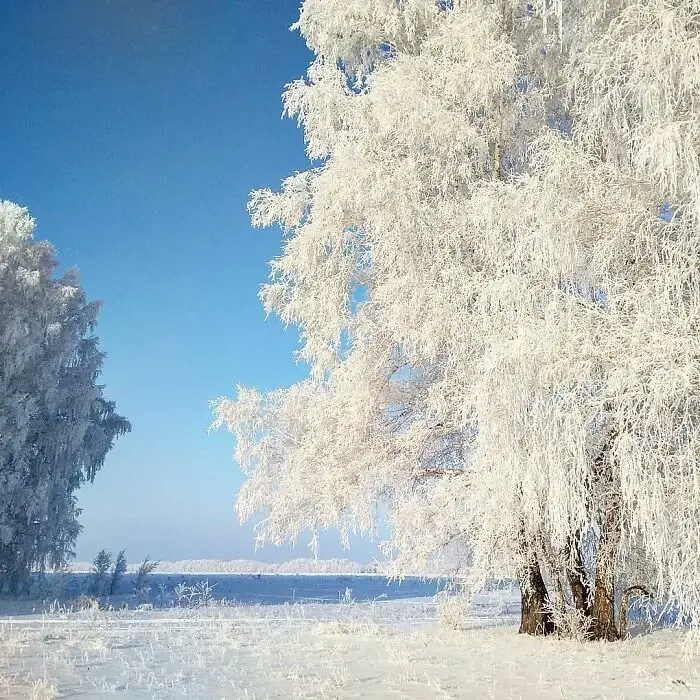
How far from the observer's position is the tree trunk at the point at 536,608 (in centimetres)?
958

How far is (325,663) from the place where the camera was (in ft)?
23.2

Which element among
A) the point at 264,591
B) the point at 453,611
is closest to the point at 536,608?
the point at 453,611

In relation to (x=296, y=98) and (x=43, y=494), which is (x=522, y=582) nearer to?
(x=296, y=98)

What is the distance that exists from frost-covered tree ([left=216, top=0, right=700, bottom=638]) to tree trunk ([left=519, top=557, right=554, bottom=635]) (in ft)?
0.18

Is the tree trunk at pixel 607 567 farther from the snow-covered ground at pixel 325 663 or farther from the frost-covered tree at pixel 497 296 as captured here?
the snow-covered ground at pixel 325 663

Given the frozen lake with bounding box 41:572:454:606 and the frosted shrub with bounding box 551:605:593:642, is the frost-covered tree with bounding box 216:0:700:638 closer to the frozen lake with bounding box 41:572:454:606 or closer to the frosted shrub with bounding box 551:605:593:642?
the frosted shrub with bounding box 551:605:593:642

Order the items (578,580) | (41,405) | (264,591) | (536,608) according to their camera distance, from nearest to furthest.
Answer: (578,580)
(536,608)
(41,405)
(264,591)

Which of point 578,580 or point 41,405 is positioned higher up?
point 41,405

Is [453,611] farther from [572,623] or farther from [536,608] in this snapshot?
[572,623]

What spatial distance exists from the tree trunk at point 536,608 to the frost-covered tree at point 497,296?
0.18 ft

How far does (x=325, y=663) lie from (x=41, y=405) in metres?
14.7

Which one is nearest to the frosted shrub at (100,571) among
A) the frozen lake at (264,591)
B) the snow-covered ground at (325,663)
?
the frozen lake at (264,591)

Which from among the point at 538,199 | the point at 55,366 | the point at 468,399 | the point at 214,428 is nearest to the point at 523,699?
the point at 468,399

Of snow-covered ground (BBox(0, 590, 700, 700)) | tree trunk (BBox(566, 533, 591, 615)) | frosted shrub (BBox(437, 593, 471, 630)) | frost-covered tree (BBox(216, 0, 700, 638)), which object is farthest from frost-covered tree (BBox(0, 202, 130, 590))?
tree trunk (BBox(566, 533, 591, 615))
